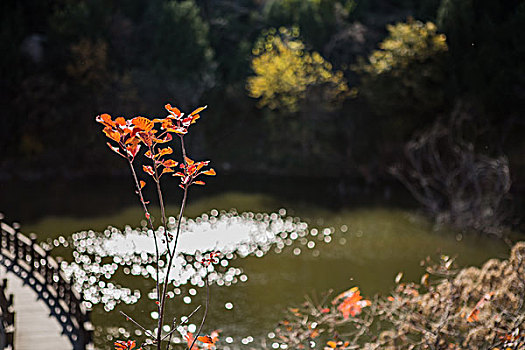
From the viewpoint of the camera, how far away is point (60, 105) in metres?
20.6

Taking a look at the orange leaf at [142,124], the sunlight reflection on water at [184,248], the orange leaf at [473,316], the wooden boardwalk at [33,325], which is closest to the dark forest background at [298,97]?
the sunlight reflection on water at [184,248]

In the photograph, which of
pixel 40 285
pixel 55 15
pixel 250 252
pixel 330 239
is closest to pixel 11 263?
pixel 40 285

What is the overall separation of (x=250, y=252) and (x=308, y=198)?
214 inches

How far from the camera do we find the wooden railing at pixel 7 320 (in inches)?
283

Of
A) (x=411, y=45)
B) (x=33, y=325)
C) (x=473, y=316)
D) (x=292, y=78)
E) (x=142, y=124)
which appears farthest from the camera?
(x=292, y=78)

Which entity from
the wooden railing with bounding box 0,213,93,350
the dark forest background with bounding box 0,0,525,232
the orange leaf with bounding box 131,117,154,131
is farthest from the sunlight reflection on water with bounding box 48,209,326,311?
the orange leaf with bounding box 131,117,154,131

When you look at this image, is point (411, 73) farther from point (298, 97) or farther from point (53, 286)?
point (53, 286)

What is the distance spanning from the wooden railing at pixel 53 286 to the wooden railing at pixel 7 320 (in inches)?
30.8

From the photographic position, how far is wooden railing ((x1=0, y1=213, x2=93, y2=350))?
7.86m

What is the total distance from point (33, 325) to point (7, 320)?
3.96ft

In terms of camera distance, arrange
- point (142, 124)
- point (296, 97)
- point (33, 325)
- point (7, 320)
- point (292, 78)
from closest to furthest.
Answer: point (142, 124)
point (7, 320)
point (33, 325)
point (292, 78)
point (296, 97)

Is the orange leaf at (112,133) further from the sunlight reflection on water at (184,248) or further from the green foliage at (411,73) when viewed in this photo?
the green foliage at (411,73)

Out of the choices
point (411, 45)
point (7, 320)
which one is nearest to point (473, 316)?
point (7, 320)

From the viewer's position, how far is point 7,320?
7465mm
